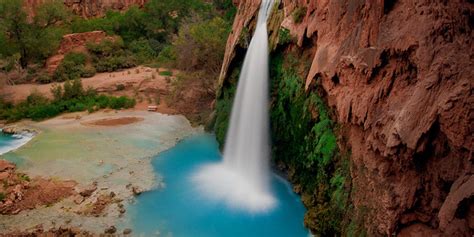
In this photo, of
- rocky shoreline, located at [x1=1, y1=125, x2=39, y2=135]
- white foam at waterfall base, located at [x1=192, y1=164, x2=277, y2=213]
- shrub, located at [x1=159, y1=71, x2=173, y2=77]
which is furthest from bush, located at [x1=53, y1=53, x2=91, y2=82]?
white foam at waterfall base, located at [x1=192, y1=164, x2=277, y2=213]

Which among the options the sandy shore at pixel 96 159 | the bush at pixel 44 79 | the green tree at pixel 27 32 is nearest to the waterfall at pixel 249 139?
the sandy shore at pixel 96 159

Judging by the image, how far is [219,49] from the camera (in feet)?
74.9

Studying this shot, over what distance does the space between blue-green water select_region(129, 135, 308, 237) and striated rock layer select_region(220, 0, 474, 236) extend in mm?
3000

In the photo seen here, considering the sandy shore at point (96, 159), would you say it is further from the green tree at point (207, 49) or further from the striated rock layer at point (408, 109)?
the striated rock layer at point (408, 109)

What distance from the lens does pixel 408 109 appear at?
744 centimetres

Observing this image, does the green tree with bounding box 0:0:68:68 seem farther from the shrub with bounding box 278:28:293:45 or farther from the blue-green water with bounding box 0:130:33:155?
the shrub with bounding box 278:28:293:45

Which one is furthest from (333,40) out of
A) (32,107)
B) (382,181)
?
(32,107)

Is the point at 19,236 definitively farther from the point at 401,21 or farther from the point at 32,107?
the point at 32,107

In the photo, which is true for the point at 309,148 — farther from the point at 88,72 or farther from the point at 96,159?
the point at 88,72

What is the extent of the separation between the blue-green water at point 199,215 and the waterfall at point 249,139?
2.03ft

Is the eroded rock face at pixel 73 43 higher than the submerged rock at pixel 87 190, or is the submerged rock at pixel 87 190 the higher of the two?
the eroded rock face at pixel 73 43

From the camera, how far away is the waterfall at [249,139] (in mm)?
14195

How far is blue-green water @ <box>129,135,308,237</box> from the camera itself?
11.6 m

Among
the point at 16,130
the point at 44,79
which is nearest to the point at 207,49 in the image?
the point at 16,130
